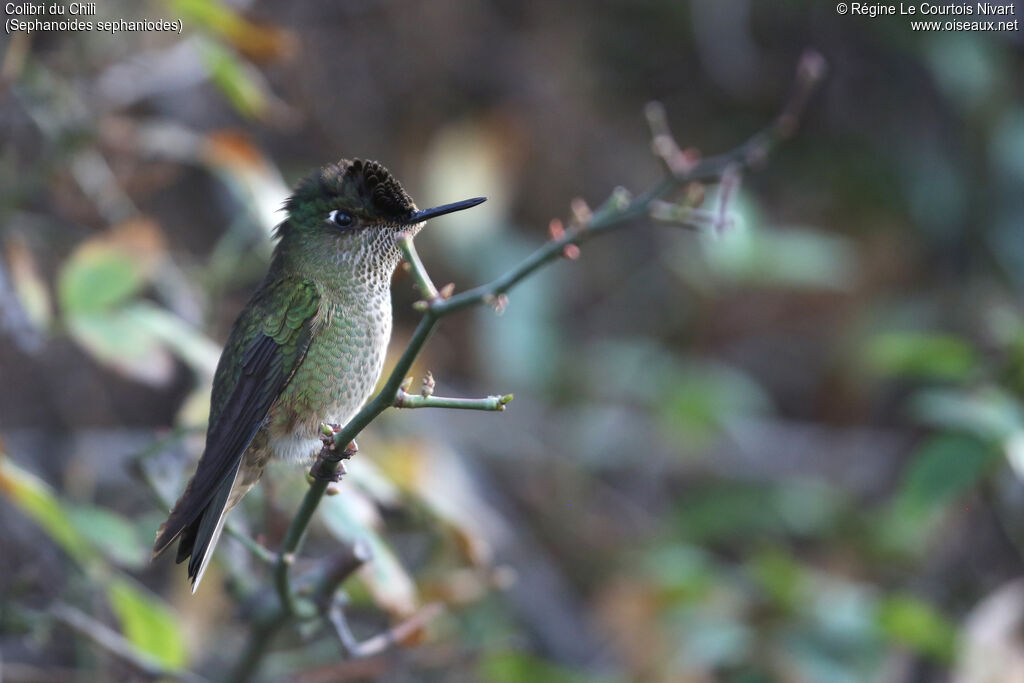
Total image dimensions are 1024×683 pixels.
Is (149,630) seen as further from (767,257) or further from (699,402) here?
(767,257)

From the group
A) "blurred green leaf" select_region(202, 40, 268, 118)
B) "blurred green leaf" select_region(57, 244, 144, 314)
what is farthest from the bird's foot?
"blurred green leaf" select_region(202, 40, 268, 118)

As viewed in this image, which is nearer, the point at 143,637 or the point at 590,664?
the point at 143,637

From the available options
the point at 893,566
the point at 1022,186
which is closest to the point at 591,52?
the point at 1022,186

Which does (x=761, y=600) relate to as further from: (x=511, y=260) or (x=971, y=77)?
(x=971, y=77)

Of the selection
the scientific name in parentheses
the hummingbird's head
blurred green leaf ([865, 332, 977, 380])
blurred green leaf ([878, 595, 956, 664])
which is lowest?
blurred green leaf ([878, 595, 956, 664])

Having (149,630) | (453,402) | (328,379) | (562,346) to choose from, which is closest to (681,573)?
(562,346)

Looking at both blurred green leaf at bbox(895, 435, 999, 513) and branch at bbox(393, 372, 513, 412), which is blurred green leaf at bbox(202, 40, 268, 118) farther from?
blurred green leaf at bbox(895, 435, 999, 513)
